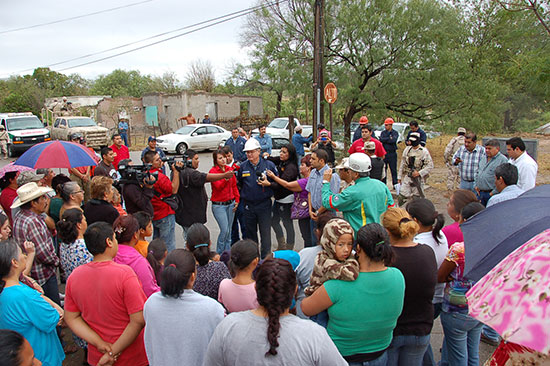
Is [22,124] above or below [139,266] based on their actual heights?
above

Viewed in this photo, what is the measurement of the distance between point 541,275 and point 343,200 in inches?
111

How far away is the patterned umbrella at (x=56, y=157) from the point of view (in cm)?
554

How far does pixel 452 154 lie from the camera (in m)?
9.42

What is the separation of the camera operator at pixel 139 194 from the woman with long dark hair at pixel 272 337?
3.47 metres

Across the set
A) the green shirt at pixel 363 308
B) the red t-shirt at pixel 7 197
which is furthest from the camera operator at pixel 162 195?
the green shirt at pixel 363 308

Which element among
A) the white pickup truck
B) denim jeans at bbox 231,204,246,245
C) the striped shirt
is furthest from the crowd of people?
the white pickup truck

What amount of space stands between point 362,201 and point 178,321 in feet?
8.13

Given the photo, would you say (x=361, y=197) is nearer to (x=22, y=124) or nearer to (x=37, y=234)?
(x=37, y=234)

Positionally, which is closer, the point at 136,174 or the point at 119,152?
the point at 136,174

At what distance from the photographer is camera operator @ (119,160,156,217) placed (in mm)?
5242

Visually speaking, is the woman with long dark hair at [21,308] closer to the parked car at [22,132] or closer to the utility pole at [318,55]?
the utility pole at [318,55]

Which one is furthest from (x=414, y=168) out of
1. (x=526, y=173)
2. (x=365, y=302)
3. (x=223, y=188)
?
(x=365, y=302)

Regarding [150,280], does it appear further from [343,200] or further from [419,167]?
[419,167]

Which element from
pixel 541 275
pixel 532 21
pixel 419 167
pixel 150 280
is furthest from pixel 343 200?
→ pixel 532 21
